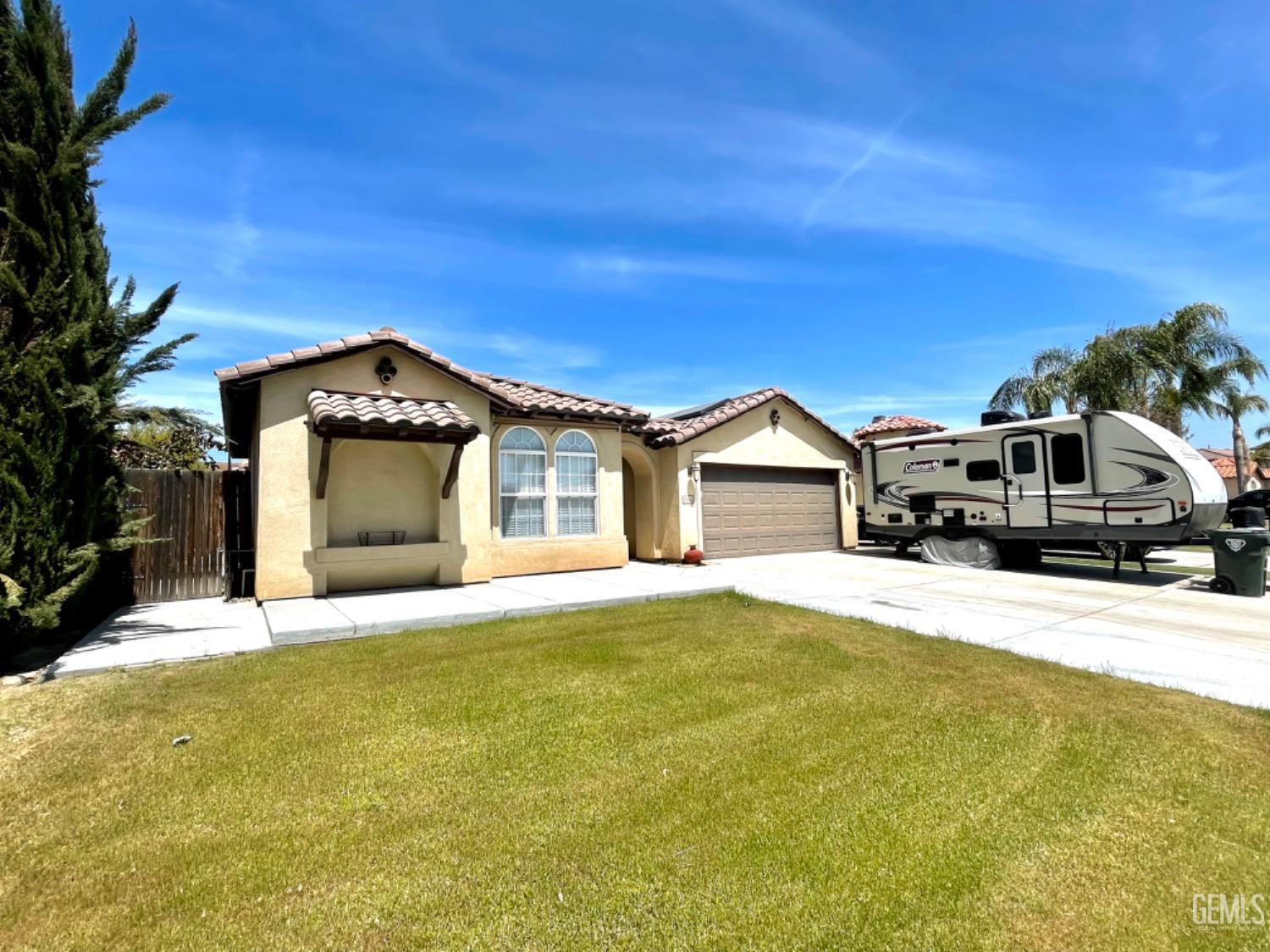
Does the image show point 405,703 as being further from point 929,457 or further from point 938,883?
point 929,457

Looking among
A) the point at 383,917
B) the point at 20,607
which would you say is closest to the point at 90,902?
the point at 383,917

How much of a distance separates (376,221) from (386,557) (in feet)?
24.3

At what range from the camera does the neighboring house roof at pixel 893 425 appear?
921 inches

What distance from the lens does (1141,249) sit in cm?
1437

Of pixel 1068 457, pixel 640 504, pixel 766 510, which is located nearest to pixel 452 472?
pixel 640 504

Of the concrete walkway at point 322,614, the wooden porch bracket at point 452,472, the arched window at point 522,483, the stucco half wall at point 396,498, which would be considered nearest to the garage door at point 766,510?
the stucco half wall at point 396,498

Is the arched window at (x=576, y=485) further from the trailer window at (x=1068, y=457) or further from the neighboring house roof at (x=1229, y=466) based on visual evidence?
the neighboring house roof at (x=1229, y=466)

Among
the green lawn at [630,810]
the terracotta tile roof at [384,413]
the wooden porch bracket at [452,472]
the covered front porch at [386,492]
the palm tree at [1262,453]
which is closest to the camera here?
the green lawn at [630,810]

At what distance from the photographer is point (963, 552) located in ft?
45.1

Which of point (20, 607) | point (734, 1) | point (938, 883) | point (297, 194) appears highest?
point (734, 1)

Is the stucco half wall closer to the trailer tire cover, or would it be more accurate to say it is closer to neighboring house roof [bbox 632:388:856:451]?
neighboring house roof [bbox 632:388:856:451]

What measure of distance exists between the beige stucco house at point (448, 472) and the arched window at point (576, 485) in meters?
0.03

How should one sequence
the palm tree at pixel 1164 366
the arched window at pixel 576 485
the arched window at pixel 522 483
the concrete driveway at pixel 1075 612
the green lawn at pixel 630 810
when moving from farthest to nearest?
the palm tree at pixel 1164 366 → the arched window at pixel 576 485 → the arched window at pixel 522 483 → the concrete driveway at pixel 1075 612 → the green lawn at pixel 630 810

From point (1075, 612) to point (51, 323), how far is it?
1329 centimetres
